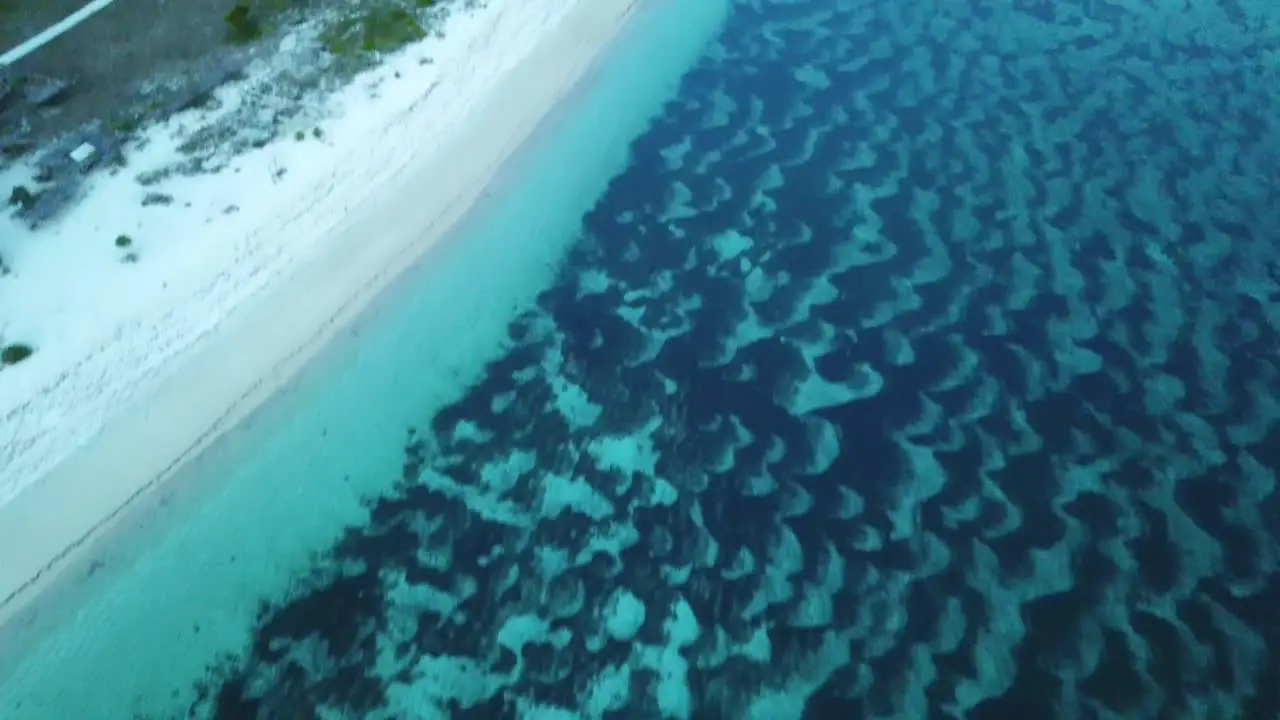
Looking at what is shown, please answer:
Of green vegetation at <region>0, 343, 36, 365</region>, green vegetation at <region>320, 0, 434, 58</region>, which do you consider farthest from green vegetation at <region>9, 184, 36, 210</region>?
green vegetation at <region>320, 0, 434, 58</region>

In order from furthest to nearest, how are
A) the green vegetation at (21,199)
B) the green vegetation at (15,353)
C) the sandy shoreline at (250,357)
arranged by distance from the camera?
the green vegetation at (21,199)
the green vegetation at (15,353)
the sandy shoreline at (250,357)

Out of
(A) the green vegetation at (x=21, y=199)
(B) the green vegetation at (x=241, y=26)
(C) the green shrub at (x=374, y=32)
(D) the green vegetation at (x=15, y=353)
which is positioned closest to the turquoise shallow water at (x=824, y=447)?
(D) the green vegetation at (x=15, y=353)

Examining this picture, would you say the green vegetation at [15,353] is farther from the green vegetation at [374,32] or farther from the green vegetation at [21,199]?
the green vegetation at [374,32]

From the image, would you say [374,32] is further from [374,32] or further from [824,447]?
[824,447]

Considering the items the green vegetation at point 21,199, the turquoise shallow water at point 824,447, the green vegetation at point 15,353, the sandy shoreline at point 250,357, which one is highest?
the green vegetation at point 21,199

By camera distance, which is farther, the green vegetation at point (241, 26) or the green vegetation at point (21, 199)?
the green vegetation at point (241, 26)

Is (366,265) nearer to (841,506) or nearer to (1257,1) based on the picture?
(841,506)
